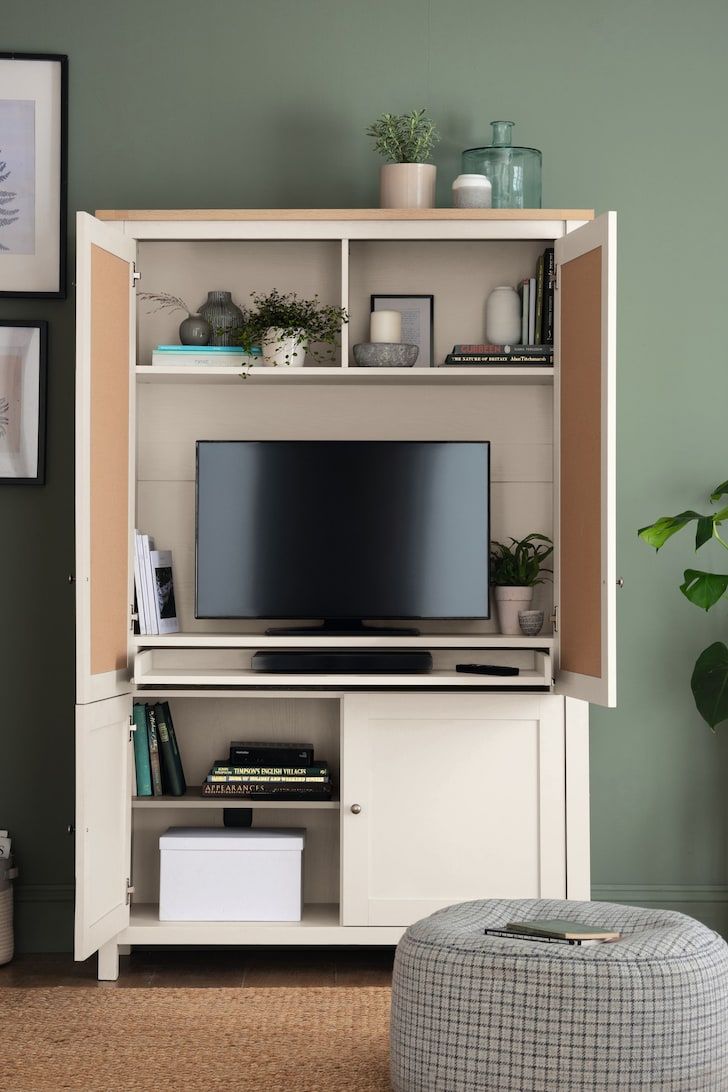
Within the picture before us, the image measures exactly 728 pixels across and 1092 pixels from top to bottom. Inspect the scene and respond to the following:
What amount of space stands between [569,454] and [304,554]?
33.0 inches

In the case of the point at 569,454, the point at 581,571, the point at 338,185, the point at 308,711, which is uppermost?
the point at 338,185

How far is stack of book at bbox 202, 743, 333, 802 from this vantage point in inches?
136

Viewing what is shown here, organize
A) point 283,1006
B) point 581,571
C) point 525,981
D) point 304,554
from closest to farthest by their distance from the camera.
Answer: point 525,981 → point 283,1006 → point 581,571 → point 304,554

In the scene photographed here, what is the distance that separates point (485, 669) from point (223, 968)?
46.6 inches

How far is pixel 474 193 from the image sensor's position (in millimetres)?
3496

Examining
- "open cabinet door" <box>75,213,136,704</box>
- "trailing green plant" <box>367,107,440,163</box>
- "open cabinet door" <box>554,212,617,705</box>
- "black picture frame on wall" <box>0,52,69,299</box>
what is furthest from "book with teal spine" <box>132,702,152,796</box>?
"trailing green plant" <box>367,107,440,163</box>

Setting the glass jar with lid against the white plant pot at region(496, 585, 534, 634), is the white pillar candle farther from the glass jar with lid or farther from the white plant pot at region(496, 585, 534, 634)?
the white plant pot at region(496, 585, 534, 634)

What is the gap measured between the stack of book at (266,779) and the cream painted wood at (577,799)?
70cm

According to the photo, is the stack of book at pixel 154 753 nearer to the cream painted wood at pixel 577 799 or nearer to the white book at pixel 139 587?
the white book at pixel 139 587

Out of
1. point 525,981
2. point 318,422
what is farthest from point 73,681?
point 525,981

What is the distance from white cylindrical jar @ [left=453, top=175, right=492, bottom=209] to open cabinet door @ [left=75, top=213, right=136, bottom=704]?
0.99 m

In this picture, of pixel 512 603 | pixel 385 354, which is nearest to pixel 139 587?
pixel 385 354

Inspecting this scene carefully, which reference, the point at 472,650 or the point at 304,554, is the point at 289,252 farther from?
the point at 472,650

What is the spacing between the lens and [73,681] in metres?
3.69
